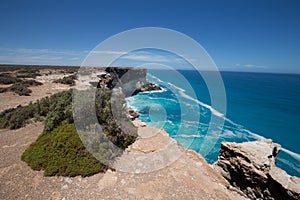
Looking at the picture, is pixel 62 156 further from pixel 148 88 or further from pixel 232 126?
pixel 148 88

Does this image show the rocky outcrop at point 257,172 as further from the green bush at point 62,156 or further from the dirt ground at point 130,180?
the green bush at point 62,156

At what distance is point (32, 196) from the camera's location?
629 centimetres

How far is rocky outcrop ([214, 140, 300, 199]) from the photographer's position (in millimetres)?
7582

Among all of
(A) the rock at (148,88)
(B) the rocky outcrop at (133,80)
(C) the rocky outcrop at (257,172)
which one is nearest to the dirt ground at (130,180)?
(C) the rocky outcrop at (257,172)

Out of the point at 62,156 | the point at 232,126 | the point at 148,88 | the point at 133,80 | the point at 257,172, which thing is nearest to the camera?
the point at 62,156

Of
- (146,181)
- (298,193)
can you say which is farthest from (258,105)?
(146,181)

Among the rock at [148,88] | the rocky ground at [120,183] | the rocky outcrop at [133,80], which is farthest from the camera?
the rock at [148,88]

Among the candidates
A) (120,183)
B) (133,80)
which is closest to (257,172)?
(120,183)

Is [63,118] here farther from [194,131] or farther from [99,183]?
[194,131]

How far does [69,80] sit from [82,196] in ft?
99.3

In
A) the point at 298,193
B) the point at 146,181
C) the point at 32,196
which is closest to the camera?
the point at 32,196

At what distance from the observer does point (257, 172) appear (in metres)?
8.40

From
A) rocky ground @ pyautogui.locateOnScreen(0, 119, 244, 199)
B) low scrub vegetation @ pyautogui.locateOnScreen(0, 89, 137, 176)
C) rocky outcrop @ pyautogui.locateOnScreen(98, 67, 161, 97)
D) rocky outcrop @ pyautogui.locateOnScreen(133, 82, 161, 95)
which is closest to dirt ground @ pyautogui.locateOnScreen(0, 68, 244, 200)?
rocky ground @ pyautogui.locateOnScreen(0, 119, 244, 199)

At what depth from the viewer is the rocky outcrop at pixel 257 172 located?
7.58 metres
